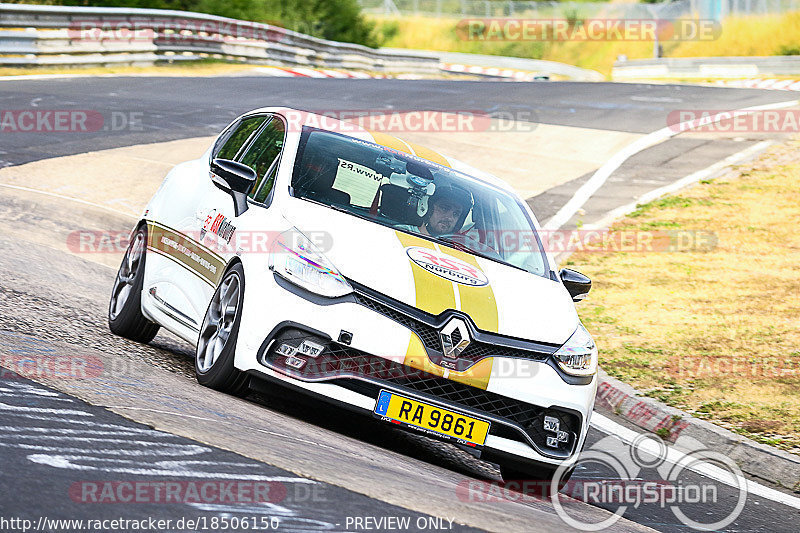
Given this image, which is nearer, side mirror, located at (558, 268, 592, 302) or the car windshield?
the car windshield

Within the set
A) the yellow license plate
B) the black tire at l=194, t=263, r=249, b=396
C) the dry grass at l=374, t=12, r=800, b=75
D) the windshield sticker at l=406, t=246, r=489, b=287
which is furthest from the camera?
the dry grass at l=374, t=12, r=800, b=75

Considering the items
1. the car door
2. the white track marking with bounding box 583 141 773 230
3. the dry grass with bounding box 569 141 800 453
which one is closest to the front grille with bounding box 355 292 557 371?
the car door

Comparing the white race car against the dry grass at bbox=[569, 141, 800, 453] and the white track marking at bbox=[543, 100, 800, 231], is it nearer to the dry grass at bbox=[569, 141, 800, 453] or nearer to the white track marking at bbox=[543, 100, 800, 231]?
the dry grass at bbox=[569, 141, 800, 453]

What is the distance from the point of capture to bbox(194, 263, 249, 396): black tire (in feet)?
20.2

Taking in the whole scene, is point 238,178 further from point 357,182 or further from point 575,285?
point 575,285

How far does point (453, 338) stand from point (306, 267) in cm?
87

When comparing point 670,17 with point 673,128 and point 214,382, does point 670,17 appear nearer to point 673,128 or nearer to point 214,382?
point 673,128

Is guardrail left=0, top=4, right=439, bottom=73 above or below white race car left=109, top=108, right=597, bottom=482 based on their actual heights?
above

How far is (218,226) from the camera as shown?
700cm

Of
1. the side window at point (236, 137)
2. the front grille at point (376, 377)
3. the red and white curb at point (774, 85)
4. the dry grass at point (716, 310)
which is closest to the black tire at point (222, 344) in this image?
the front grille at point (376, 377)

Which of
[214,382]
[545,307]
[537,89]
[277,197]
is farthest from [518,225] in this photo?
[537,89]

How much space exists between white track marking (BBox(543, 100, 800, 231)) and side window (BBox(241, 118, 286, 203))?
769 centimetres

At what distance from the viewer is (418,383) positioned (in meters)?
5.90

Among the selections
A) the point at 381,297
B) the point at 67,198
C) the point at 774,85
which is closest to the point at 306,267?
the point at 381,297
